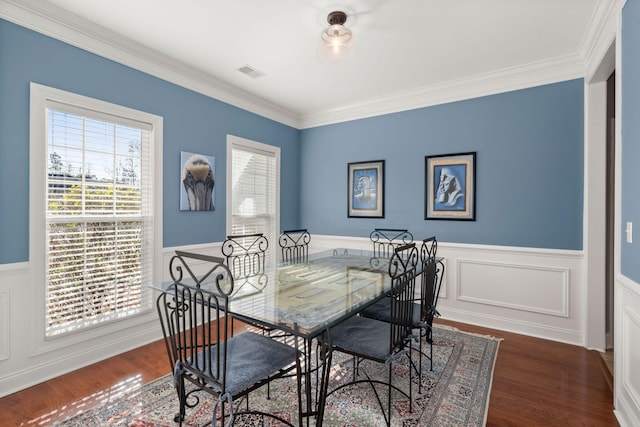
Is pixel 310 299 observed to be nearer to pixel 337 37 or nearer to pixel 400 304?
pixel 400 304

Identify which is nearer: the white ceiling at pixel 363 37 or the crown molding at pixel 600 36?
the crown molding at pixel 600 36

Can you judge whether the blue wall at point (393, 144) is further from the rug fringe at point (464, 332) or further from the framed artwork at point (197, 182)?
the rug fringe at point (464, 332)

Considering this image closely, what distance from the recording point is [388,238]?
4.22 metres

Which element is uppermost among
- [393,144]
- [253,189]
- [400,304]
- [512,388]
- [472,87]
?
[472,87]

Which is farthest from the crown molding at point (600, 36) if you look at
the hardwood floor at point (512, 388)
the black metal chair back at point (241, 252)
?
the black metal chair back at point (241, 252)

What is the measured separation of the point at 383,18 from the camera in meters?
2.48

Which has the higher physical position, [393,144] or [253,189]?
[393,144]

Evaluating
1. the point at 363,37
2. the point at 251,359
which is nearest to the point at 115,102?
the point at 363,37

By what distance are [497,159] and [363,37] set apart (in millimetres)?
2025

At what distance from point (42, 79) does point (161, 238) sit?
159 centimetres

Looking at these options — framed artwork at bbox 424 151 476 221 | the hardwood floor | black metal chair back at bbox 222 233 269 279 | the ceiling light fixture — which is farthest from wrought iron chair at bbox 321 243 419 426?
framed artwork at bbox 424 151 476 221

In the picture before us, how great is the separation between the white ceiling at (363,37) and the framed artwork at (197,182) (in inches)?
37.2

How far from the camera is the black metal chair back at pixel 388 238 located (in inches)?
159

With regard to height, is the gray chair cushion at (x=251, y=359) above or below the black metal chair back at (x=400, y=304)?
below
